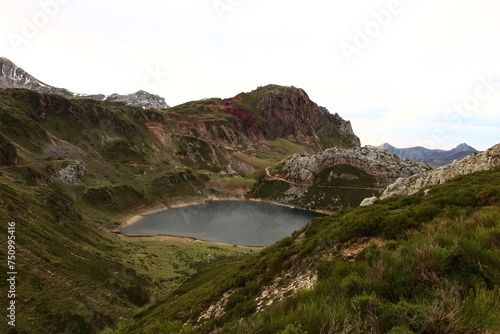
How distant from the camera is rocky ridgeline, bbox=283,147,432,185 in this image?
13175 cm

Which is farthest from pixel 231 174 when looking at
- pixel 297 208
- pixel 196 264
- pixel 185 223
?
pixel 196 264

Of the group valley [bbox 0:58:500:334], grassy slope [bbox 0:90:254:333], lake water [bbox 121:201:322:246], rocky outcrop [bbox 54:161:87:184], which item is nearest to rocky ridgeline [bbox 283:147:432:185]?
lake water [bbox 121:201:322:246]

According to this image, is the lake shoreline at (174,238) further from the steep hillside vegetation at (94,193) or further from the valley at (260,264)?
the steep hillside vegetation at (94,193)

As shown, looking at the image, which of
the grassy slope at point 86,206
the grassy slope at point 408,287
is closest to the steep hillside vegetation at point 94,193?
the grassy slope at point 86,206

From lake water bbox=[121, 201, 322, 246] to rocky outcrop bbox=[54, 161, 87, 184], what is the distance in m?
32.7

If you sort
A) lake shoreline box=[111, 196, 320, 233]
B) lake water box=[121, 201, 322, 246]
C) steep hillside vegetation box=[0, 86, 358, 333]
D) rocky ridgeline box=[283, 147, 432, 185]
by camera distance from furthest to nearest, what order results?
rocky ridgeline box=[283, 147, 432, 185] < lake shoreline box=[111, 196, 320, 233] < lake water box=[121, 201, 322, 246] < steep hillside vegetation box=[0, 86, 358, 333]

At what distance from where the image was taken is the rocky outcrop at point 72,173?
86938 millimetres

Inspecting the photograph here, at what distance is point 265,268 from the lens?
14.3 metres

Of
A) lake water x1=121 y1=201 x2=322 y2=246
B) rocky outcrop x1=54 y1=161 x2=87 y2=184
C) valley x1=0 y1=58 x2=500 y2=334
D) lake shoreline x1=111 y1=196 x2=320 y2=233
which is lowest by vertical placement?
lake water x1=121 y1=201 x2=322 y2=246

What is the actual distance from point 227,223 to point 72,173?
66.8 metres

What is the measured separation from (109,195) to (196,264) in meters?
62.6

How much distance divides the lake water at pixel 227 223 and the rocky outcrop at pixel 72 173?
107 feet

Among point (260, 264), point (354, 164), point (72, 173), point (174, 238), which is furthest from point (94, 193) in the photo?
point (354, 164)

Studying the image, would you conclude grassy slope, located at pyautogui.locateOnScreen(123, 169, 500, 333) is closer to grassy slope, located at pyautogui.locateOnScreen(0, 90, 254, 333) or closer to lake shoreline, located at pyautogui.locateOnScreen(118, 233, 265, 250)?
grassy slope, located at pyautogui.locateOnScreen(0, 90, 254, 333)
